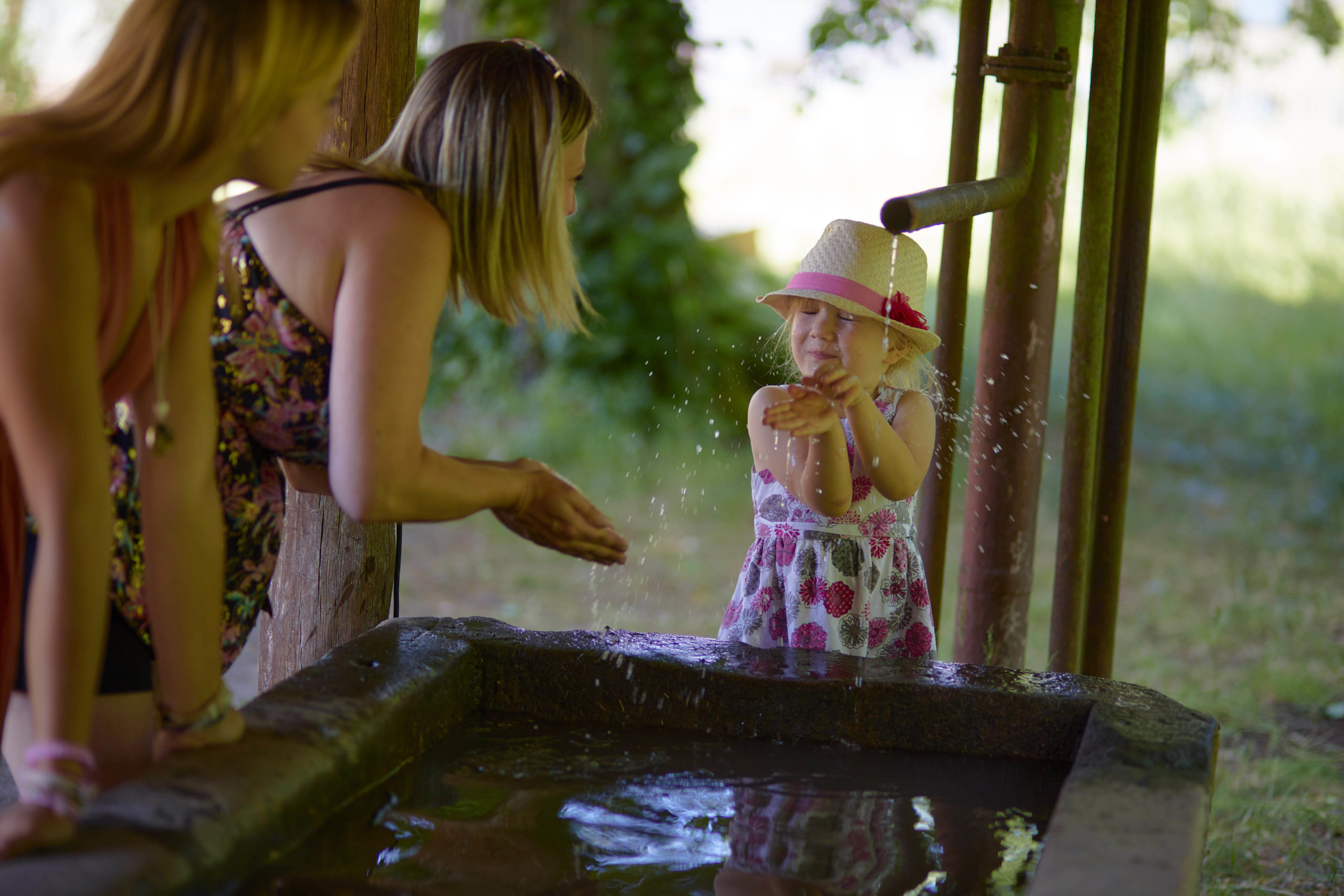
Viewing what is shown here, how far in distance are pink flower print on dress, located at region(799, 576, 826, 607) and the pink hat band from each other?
0.53 m

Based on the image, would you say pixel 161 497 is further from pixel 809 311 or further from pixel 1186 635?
pixel 1186 635

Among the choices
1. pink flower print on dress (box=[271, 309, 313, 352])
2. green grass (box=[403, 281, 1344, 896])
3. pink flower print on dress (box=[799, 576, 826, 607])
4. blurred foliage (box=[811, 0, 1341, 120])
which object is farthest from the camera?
blurred foliage (box=[811, 0, 1341, 120])

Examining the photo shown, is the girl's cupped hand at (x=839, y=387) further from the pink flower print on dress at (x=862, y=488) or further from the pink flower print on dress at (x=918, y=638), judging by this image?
the pink flower print on dress at (x=918, y=638)

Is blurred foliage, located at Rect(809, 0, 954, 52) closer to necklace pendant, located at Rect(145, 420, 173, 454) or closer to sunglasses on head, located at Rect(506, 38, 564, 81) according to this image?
sunglasses on head, located at Rect(506, 38, 564, 81)

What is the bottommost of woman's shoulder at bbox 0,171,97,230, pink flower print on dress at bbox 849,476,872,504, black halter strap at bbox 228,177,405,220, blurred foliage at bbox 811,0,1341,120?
pink flower print on dress at bbox 849,476,872,504

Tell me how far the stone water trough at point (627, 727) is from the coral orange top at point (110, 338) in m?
0.23

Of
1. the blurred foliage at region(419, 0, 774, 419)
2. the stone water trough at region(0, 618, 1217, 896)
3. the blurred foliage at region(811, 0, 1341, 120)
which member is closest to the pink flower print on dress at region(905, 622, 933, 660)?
the stone water trough at region(0, 618, 1217, 896)

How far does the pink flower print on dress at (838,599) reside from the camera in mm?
2508

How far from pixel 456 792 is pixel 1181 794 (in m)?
0.97

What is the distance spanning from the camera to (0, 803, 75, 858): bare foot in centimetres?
126

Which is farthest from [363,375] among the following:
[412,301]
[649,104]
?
[649,104]

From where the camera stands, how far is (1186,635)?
209 inches

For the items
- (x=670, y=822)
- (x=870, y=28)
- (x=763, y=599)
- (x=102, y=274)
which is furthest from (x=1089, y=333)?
(x=870, y=28)

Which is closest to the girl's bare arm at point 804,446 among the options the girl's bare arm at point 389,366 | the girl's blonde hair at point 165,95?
the girl's bare arm at point 389,366
